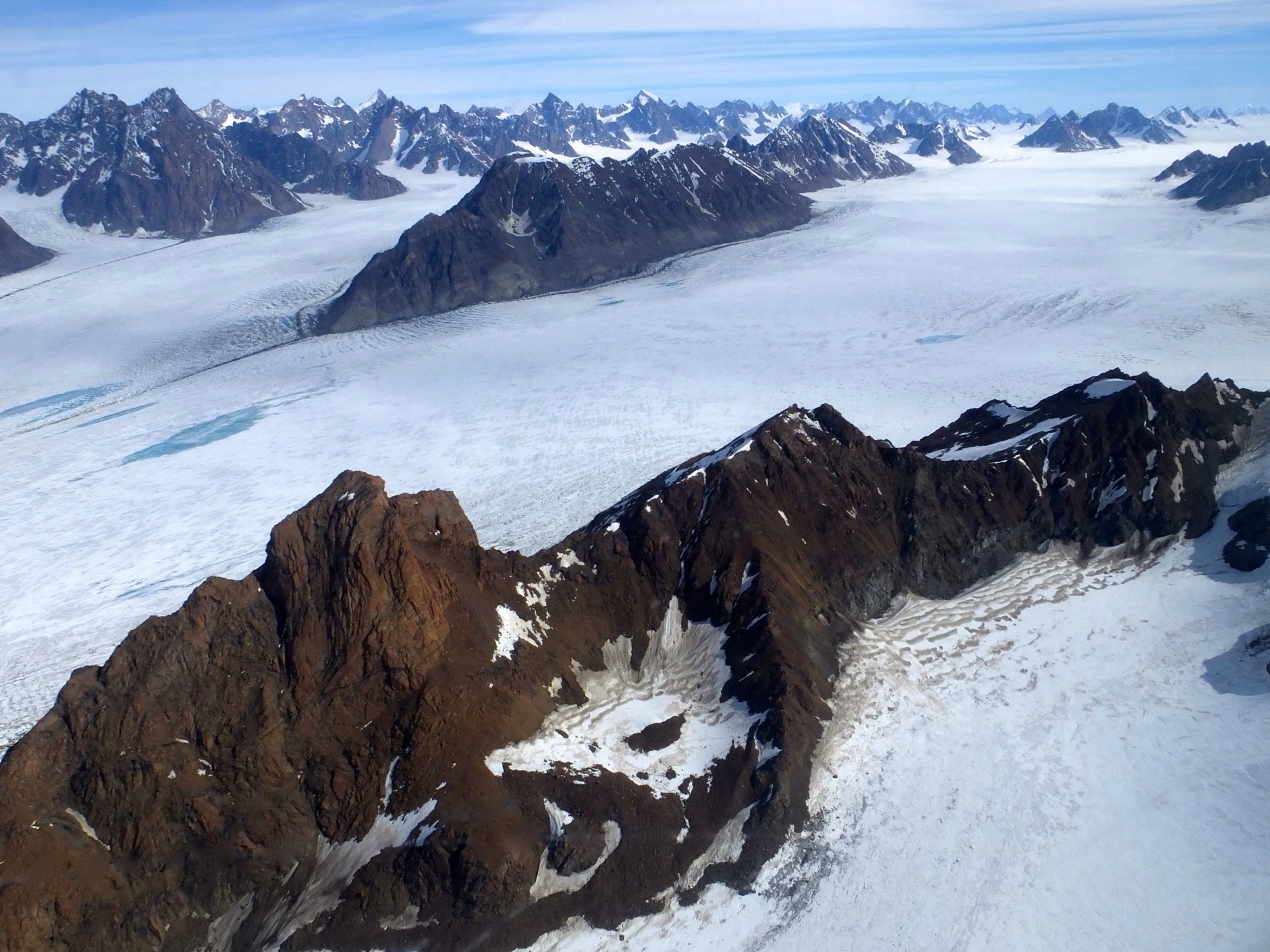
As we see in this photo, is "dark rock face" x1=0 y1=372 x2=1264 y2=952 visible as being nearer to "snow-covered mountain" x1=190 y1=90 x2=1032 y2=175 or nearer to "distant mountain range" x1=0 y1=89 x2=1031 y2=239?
"distant mountain range" x1=0 y1=89 x2=1031 y2=239

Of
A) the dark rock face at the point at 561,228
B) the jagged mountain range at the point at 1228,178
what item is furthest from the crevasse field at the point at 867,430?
the dark rock face at the point at 561,228

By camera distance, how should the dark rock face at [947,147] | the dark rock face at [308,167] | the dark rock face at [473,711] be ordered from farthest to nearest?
the dark rock face at [947,147] → the dark rock face at [308,167] → the dark rock face at [473,711]

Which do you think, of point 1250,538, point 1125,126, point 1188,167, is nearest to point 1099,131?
point 1125,126

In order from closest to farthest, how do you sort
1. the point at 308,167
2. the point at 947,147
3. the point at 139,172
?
the point at 139,172 → the point at 308,167 → the point at 947,147

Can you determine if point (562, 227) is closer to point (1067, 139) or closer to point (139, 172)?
point (139, 172)

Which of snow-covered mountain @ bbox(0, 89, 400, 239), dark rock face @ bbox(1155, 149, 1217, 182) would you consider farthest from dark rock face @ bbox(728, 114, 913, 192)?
snow-covered mountain @ bbox(0, 89, 400, 239)

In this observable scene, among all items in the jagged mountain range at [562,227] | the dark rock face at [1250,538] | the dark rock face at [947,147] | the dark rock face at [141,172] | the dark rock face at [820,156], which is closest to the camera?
the dark rock face at [1250,538]

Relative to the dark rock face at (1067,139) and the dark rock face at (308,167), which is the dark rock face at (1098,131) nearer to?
the dark rock face at (1067,139)
